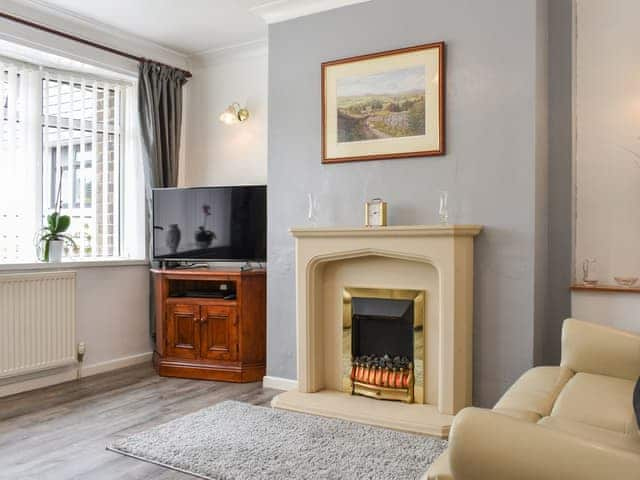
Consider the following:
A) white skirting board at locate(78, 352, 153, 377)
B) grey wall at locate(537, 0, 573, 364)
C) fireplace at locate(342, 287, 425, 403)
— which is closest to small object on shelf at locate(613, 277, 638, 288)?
grey wall at locate(537, 0, 573, 364)

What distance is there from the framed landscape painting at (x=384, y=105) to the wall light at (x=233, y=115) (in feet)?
3.85

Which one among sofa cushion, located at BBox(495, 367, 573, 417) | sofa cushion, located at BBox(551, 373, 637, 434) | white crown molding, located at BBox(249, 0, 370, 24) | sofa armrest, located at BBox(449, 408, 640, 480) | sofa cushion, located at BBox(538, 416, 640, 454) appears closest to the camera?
sofa armrest, located at BBox(449, 408, 640, 480)

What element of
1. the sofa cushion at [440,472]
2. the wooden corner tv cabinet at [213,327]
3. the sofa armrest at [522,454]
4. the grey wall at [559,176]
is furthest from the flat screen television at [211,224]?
the sofa armrest at [522,454]

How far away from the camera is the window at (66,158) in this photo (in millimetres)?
4086

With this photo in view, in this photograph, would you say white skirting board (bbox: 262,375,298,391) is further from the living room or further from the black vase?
the black vase

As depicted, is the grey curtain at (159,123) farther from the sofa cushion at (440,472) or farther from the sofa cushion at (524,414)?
the sofa cushion at (440,472)

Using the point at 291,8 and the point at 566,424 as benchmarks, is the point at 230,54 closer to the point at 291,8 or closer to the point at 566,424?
the point at 291,8

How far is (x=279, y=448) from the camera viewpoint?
9.26ft

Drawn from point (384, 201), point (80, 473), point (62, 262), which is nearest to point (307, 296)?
point (384, 201)

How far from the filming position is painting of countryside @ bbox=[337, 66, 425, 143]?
3.48m

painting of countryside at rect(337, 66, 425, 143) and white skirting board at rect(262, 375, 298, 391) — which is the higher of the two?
painting of countryside at rect(337, 66, 425, 143)

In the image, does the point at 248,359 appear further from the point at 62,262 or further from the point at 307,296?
the point at 62,262

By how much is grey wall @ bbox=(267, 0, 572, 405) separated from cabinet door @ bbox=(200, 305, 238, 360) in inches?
38.2

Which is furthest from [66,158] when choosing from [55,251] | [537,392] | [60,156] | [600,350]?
[600,350]
